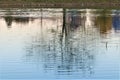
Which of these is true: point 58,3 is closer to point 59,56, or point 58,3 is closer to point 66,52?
point 66,52

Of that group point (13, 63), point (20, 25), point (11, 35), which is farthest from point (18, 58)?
point (20, 25)

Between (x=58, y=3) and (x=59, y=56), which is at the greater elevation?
(x=58, y=3)

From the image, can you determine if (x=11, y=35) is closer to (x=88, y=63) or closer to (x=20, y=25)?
(x=20, y=25)

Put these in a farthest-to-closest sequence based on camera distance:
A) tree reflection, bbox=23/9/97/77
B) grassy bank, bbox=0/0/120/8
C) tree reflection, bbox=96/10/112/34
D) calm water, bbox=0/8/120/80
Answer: grassy bank, bbox=0/0/120/8, tree reflection, bbox=96/10/112/34, tree reflection, bbox=23/9/97/77, calm water, bbox=0/8/120/80

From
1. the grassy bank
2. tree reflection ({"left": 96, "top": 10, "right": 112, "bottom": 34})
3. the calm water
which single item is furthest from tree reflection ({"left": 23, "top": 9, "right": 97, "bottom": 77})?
the grassy bank

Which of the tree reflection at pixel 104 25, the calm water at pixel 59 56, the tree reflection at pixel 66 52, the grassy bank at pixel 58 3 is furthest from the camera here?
the grassy bank at pixel 58 3

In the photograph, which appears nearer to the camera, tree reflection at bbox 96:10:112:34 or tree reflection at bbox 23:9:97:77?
tree reflection at bbox 23:9:97:77

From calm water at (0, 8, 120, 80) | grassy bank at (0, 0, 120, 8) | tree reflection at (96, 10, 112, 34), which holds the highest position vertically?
grassy bank at (0, 0, 120, 8)

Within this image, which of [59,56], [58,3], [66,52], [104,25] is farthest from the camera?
[58,3]

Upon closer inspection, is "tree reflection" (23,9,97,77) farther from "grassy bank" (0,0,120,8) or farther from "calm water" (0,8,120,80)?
"grassy bank" (0,0,120,8)

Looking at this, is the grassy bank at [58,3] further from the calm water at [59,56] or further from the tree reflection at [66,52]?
the tree reflection at [66,52]

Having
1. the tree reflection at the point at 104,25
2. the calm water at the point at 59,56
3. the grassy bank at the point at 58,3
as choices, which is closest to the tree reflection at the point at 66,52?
the calm water at the point at 59,56

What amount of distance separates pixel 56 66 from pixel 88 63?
5.91ft

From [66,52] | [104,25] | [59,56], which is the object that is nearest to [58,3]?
[104,25]
